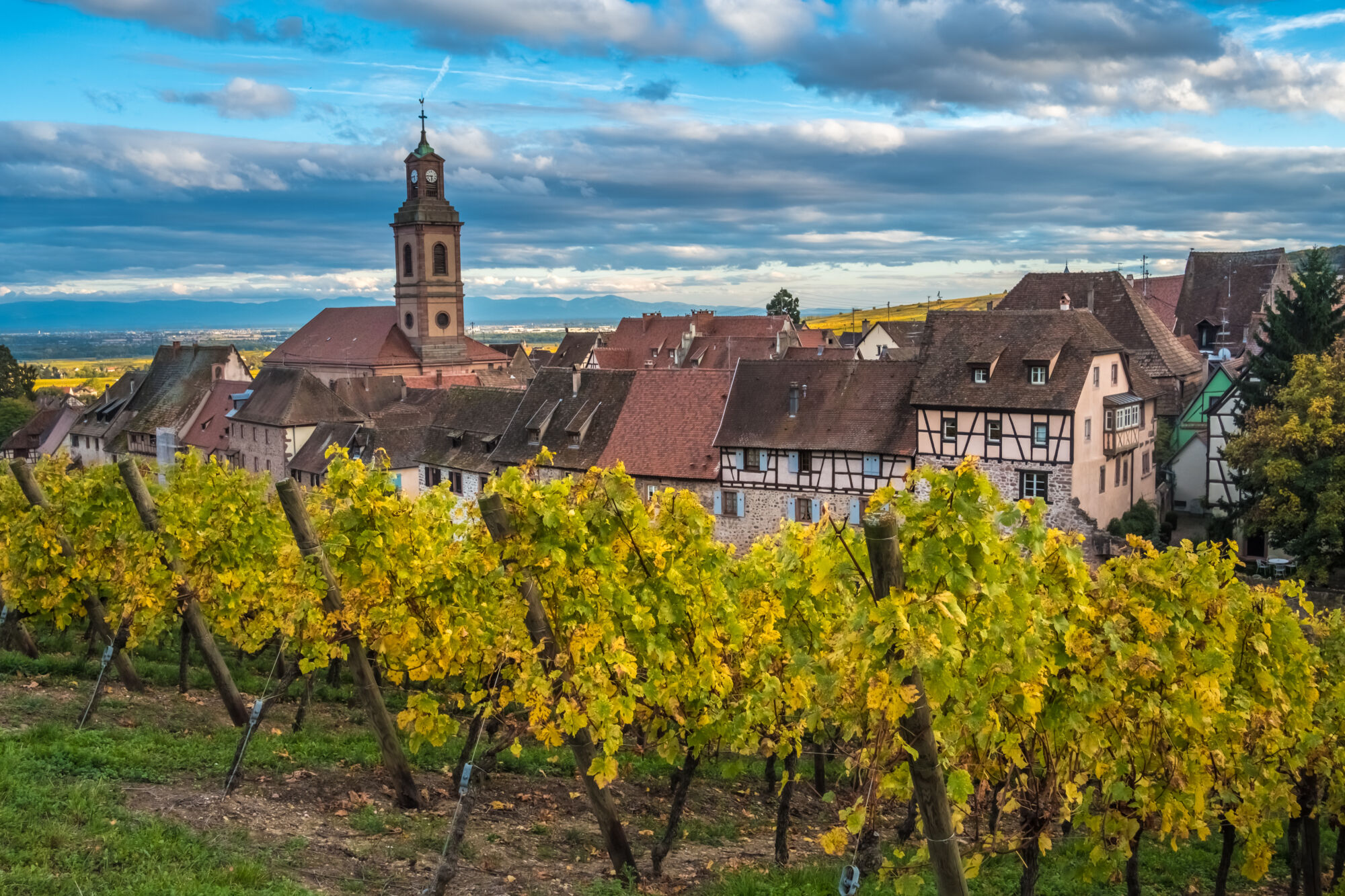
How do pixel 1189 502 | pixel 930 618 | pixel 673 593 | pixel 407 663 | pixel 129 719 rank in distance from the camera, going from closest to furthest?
pixel 930 618 < pixel 673 593 < pixel 407 663 < pixel 129 719 < pixel 1189 502

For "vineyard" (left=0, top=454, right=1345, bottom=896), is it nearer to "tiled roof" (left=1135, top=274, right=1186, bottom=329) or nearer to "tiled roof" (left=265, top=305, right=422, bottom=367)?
"tiled roof" (left=1135, top=274, right=1186, bottom=329)

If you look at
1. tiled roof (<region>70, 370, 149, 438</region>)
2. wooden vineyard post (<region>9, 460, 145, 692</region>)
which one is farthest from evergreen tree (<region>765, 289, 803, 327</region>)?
wooden vineyard post (<region>9, 460, 145, 692</region>)

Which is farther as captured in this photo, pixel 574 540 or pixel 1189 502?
pixel 1189 502

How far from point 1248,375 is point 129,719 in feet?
Result: 136

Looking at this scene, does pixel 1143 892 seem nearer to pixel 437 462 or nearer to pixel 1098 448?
pixel 1098 448

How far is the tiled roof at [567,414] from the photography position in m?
44.1

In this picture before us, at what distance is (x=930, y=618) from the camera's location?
670 centimetres

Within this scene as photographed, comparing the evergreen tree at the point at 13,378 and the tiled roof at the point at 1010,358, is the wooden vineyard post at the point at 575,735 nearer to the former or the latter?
the tiled roof at the point at 1010,358

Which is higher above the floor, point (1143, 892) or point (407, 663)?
point (407, 663)

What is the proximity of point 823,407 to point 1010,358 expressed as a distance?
22.4ft

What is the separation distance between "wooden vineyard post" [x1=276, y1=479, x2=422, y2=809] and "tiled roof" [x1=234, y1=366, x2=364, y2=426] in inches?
1768

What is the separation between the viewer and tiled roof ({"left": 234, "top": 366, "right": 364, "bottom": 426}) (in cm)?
5753

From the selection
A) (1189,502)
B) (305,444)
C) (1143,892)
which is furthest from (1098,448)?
→ (305,444)

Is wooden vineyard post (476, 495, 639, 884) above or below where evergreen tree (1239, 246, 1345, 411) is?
below
